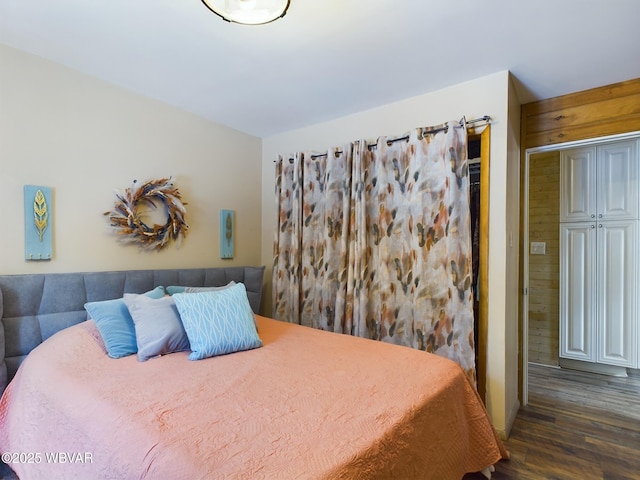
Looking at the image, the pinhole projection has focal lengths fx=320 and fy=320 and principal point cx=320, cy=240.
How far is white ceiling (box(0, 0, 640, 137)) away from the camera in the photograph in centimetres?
163

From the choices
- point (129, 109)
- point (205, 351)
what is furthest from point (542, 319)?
point (129, 109)

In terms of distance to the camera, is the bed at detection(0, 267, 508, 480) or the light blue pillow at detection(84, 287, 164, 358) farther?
the light blue pillow at detection(84, 287, 164, 358)

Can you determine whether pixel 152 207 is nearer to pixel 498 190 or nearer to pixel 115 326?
pixel 115 326

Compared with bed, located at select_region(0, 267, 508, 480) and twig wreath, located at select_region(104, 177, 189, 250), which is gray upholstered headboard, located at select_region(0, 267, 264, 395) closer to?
bed, located at select_region(0, 267, 508, 480)

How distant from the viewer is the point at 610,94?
2.30 meters

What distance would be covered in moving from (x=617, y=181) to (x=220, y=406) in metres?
4.12

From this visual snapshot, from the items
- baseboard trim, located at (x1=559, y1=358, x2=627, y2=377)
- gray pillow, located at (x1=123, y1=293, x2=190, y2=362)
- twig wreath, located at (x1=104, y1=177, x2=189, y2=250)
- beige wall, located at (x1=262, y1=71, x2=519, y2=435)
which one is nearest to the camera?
gray pillow, located at (x1=123, y1=293, x2=190, y2=362)

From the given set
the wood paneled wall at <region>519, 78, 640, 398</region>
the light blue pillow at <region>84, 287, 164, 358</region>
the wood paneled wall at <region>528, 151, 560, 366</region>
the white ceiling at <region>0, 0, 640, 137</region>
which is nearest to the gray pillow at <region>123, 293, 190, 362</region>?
the light blue pillow at <region>84, 287, 164, 358</region>

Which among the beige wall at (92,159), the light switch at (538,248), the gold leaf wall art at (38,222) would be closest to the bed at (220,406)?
the gold leaf wall art at (38,222)

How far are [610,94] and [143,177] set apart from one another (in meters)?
3.56

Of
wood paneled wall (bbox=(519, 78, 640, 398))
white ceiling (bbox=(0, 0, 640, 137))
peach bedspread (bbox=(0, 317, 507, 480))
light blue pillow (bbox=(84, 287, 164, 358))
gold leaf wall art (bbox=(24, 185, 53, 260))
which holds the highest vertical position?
white ceiling (bbox=(0, 0, 640, 137))

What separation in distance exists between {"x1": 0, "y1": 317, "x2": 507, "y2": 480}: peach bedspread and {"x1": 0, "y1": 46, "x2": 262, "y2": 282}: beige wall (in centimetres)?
65

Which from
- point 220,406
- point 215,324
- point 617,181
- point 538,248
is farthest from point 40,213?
point 617,181

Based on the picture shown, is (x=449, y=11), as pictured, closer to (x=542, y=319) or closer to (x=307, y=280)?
(x=307, y=280)
